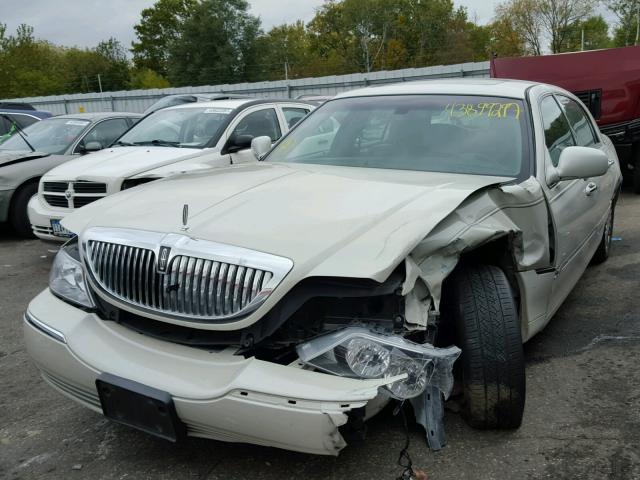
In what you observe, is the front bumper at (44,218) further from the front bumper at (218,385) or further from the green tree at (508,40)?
the green tree at (508,40)

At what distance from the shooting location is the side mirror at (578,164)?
11.1ft

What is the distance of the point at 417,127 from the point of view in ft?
12.3

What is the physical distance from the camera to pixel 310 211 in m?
2.68

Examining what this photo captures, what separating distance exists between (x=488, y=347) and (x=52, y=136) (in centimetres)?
781

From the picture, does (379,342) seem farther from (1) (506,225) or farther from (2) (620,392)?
(2) (620,392)

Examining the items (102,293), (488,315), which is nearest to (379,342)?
(488,315)

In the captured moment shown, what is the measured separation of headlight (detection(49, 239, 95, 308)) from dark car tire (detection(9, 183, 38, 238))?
5.31 metres

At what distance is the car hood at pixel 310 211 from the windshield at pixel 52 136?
5716 mm

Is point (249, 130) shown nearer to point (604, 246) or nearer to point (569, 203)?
point (604, 246)

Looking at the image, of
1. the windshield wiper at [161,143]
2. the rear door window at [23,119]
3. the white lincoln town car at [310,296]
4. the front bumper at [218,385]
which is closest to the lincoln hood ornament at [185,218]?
the white lincoln town car at [310,296]

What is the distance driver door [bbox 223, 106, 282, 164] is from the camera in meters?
6.86

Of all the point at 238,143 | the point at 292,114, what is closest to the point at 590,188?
the point at 238,143

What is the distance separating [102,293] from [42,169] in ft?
19.5

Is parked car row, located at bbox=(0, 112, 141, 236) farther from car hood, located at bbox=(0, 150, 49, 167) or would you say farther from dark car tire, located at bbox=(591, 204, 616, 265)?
dark car tire, located at bbox=(591, 204, 616, 265)
